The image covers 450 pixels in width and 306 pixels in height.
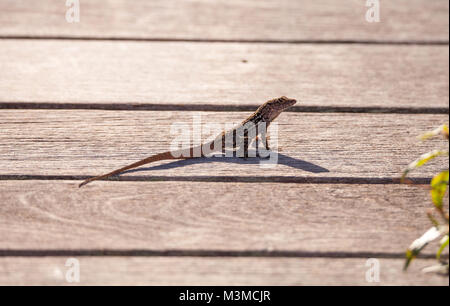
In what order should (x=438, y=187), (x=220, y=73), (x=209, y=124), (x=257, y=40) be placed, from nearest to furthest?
1. (x=438, y=187)
2. (x=209, y=124)
3. (x=220, y=73)
4. (x=257, y=40)

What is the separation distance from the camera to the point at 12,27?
146 inches

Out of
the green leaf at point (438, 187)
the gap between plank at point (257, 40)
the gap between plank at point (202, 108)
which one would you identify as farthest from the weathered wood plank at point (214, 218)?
the gap between plank at point (257, 40)

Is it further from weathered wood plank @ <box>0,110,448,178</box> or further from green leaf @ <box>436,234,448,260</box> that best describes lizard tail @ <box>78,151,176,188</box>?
green leaf @ <box>436,234,448,260</box>

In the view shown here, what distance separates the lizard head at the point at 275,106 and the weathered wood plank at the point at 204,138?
54 millimetres

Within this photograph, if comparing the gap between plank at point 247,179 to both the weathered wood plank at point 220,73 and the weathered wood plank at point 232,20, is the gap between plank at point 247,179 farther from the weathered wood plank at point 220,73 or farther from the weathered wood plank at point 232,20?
the weathered wood plank at point 232,20

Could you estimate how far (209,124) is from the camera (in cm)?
266

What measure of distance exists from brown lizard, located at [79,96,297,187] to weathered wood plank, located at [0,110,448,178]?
0.12 feet

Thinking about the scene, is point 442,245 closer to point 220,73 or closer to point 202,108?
point 202,108

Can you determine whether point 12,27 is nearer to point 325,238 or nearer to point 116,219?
point 116,219

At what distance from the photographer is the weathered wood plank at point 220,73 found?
2.88 meters

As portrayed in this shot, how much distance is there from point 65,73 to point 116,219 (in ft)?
5.01

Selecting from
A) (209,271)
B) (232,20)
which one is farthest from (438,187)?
(232,20)

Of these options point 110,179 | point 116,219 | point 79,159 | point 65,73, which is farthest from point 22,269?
point 65,73

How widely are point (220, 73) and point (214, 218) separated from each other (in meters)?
1.45
